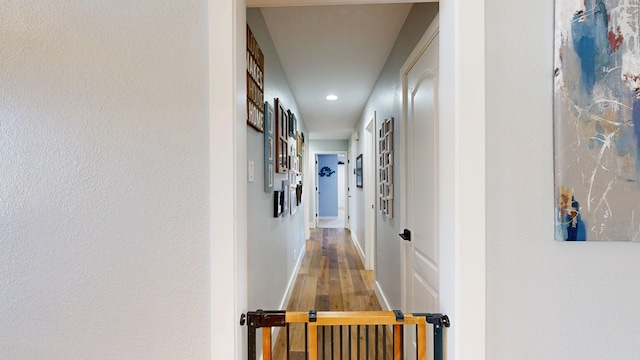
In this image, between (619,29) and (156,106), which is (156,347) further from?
(619,29)

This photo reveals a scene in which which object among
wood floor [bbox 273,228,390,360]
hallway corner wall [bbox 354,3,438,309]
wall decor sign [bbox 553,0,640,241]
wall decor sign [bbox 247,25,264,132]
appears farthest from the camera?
wood floor [bbox 273,228,390,360]

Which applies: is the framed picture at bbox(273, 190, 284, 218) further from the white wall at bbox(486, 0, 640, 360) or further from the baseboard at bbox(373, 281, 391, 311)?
the white wall at bbox(486, 0, 640, 360)

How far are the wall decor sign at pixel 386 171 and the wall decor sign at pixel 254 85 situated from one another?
1.12m

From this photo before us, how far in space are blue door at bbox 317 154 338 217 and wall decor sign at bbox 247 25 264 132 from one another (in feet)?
24.9

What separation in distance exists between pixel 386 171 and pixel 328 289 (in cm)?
167

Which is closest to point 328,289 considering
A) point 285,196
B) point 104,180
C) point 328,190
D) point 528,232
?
point 285,196

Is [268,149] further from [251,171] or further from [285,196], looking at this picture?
[285,196]

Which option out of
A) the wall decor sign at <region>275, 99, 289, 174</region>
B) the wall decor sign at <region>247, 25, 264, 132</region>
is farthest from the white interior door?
the wall decor sign at <region>275, 99, 289, 174</region>

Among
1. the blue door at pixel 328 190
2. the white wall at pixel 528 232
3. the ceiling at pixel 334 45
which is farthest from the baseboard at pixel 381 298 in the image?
the blue door at pixel 328 190

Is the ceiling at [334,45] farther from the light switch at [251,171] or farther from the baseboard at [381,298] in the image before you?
the baseboard at [381,298]

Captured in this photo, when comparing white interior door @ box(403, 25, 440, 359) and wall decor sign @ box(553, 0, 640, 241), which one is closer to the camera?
wall decor sign @ box(553, 0, 640, 241)

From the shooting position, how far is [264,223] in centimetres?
195

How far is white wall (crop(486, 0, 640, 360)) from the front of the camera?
924 mm

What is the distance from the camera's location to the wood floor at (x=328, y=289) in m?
2.29
